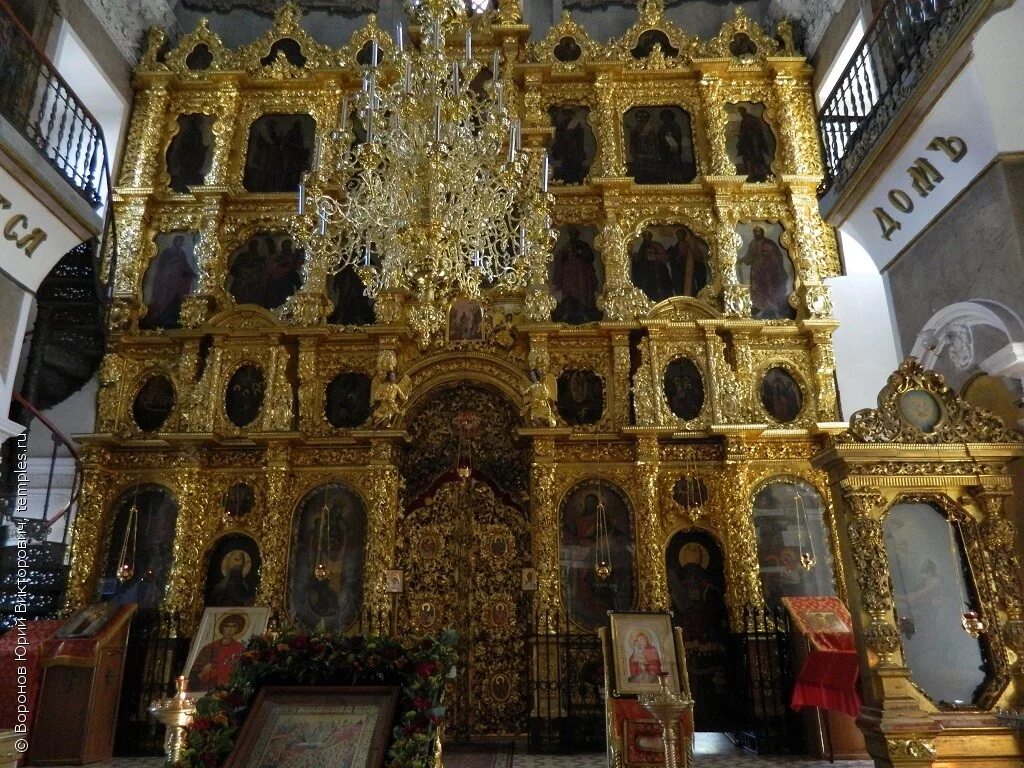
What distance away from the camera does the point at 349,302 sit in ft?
32.2

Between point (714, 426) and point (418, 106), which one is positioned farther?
point (714, 426)

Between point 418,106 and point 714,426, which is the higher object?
point 418,106

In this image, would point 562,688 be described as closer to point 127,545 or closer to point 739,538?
point 739,538

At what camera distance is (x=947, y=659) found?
499 centimetres

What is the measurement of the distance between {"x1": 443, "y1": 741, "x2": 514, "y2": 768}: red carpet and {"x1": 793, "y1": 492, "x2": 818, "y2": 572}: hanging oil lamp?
3.77 meters

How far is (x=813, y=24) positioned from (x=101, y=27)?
9713 millimetres

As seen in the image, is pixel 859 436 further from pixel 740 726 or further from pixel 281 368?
pixel 281 368

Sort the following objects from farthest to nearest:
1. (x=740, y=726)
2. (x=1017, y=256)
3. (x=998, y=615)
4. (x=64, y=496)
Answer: (x=64, y=496), (x=740, y=726), (x=1017, y=256), (x=998, y=615)

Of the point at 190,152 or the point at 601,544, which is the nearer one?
the point at 601,544

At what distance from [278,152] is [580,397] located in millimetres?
5526

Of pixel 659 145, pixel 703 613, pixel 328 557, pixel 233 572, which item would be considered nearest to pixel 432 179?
pixel 328 557

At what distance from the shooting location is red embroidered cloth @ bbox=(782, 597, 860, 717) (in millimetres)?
6102

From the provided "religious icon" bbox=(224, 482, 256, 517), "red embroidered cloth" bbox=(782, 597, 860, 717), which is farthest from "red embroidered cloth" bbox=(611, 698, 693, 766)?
"religious icon" bbox=(224, 482, 256, 517)

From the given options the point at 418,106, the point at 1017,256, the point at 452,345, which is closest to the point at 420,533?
the point at 452,345
